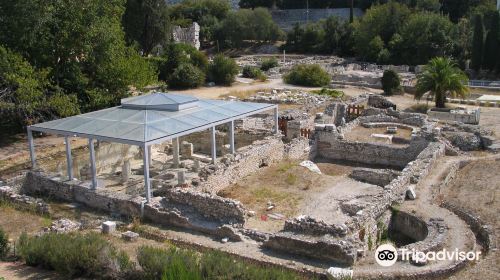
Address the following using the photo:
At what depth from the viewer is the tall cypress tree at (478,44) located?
49.0 metres

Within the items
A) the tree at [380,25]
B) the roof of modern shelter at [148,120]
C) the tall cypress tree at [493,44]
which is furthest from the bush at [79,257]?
the tree at [380,25]

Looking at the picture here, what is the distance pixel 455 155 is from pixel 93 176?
14.5 meters

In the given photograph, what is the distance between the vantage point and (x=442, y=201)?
53.8 ft

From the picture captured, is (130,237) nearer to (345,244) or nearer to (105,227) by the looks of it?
(105,227)

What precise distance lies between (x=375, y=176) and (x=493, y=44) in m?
35.2

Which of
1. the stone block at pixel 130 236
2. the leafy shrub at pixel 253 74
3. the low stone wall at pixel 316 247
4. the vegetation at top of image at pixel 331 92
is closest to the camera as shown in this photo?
the low stone wall at pixel 316 247

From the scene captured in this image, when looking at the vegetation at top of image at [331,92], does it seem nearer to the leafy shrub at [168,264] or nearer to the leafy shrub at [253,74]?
the leafy shrub at [253,74]

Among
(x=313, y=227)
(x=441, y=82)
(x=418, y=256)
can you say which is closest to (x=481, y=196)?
(x=418, y=256)

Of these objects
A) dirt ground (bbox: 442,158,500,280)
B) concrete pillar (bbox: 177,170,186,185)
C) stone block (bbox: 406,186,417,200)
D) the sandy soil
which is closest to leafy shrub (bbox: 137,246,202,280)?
dirt ground (bbox: 442,158,500,280)

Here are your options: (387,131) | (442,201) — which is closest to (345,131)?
(387,131)

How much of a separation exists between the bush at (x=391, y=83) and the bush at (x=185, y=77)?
574 inches

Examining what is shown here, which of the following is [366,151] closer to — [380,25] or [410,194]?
[410,194]

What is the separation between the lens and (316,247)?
12.4 m

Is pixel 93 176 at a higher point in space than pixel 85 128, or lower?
lower
